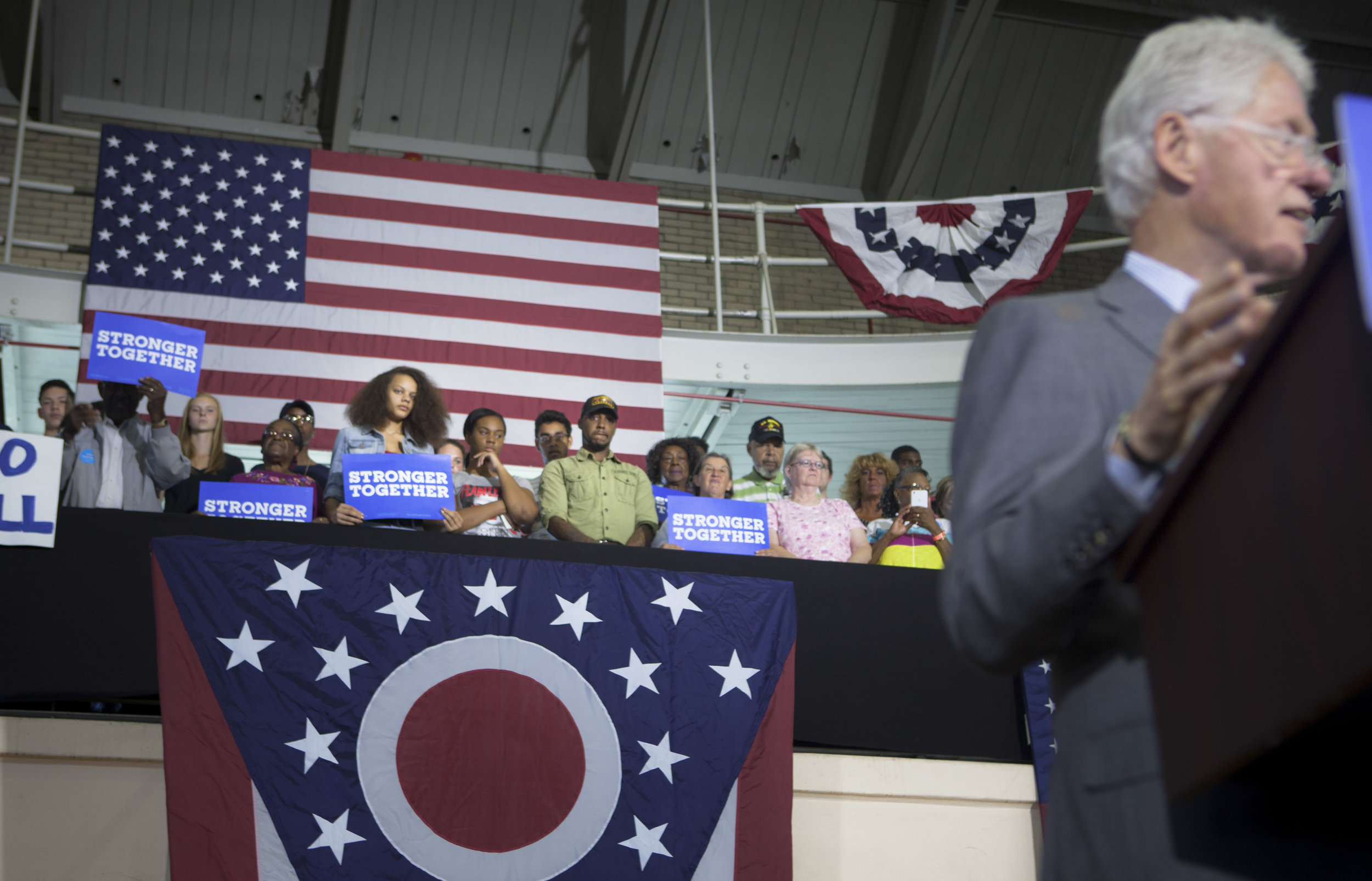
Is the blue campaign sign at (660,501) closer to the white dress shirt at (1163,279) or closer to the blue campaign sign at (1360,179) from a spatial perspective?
the white dress shirt at (1163,279)

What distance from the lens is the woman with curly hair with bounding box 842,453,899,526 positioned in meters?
5.34

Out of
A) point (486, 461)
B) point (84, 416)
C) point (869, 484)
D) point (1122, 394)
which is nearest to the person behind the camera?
point (1122, 394)

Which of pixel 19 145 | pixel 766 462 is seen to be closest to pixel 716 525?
pixel 766 462

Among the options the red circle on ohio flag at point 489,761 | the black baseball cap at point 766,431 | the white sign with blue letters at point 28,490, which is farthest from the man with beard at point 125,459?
the black baseball cap at point 766,431

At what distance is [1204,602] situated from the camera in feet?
2.35

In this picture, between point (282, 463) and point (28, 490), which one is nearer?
point (28, 490)

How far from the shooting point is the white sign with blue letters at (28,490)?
364 cm

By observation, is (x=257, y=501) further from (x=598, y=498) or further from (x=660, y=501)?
(x=660, y=501)

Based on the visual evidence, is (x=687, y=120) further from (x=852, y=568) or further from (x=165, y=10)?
(x=852, y=568)

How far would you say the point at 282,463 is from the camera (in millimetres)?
4754

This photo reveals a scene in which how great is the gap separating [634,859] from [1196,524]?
3081 millimetres

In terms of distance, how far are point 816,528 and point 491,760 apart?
5.73ft

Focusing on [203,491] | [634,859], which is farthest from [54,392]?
[634,859]

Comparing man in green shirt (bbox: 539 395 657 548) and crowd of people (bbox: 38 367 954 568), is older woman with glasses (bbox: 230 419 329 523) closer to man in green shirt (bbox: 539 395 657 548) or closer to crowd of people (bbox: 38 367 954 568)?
crowd of people (bbox: 38 367 954 568)
